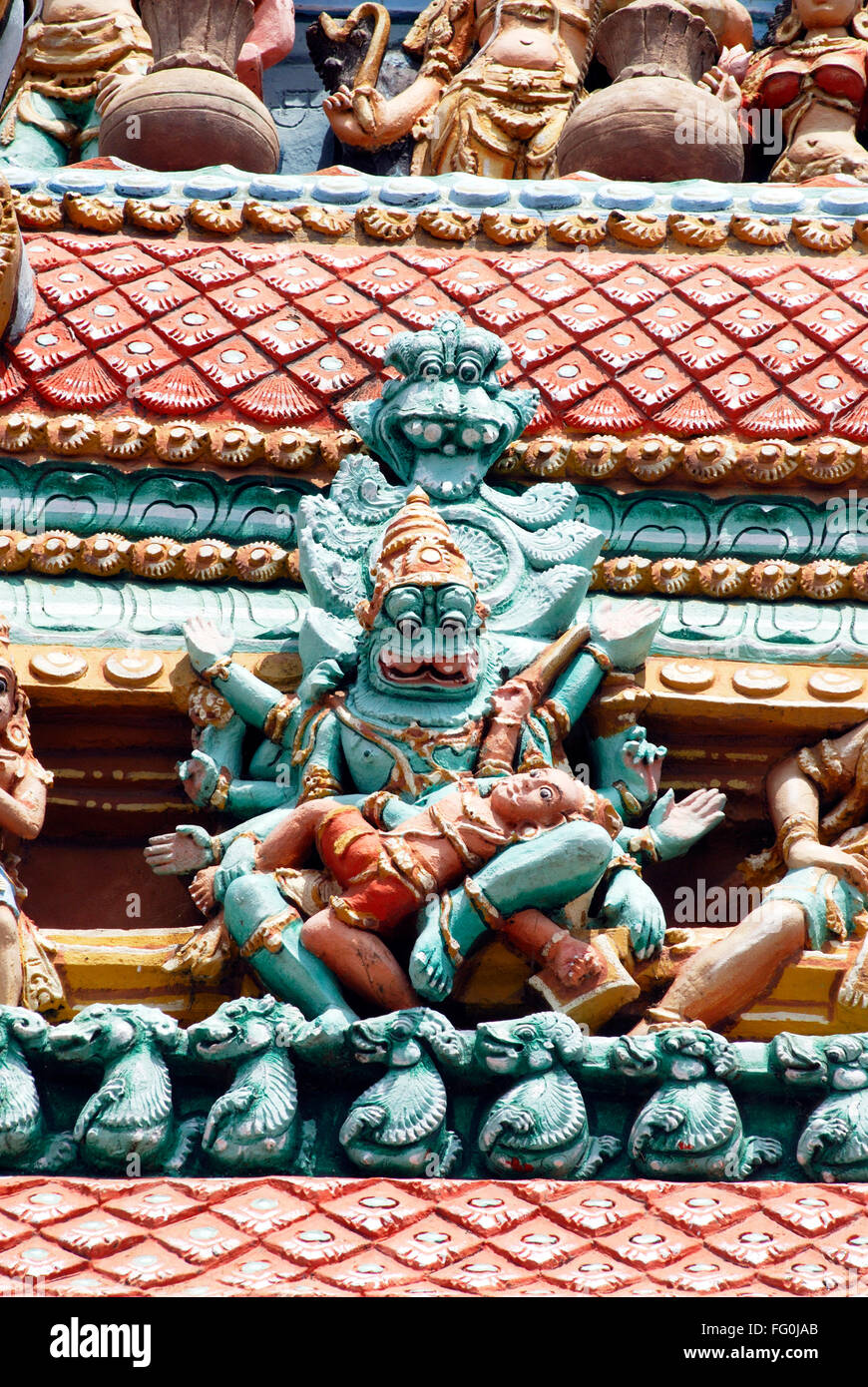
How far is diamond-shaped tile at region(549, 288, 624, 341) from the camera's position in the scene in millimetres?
6207

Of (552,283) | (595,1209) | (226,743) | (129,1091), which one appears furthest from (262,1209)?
(552,283)

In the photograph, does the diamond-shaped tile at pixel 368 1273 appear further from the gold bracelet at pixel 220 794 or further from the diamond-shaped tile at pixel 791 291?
the diamond-shaped tile at pixel 791 291

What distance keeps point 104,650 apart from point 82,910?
0.58 meters

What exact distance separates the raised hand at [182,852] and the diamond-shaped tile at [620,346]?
1779mm

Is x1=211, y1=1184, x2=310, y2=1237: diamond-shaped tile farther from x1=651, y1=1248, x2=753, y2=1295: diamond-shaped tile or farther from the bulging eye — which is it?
the bulging eye

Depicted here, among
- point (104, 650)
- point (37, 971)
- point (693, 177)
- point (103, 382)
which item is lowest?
point (37, 971)

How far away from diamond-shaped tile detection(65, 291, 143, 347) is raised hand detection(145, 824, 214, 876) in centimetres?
157

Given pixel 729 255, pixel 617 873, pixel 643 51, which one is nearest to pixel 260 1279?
pixel 617 873

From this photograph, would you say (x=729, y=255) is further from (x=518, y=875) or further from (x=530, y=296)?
(x=518, y=875)

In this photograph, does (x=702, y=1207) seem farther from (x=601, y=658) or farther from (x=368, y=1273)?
(x=601, y=658)

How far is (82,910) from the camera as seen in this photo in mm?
5344

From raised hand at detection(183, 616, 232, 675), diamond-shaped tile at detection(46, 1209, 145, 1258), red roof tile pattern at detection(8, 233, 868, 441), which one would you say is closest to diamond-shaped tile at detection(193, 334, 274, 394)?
red roof tile pattern at detection(8, 233, 868, 441)

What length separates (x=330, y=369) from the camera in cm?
605

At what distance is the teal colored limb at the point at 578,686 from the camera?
5211mm
